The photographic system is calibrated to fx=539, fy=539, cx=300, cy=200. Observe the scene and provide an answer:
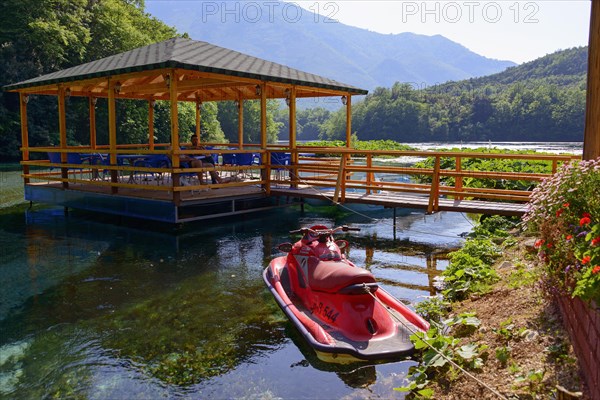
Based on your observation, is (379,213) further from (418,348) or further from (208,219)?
(418,348)

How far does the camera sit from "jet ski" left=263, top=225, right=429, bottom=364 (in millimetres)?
5098

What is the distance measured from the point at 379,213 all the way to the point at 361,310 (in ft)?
29.5

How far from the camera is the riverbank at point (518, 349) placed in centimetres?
393

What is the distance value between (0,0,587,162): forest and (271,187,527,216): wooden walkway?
2571cm

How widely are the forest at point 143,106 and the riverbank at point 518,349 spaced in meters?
33.2

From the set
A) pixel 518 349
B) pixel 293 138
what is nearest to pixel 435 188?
pixel 293 138

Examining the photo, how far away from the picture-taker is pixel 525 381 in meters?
4.04

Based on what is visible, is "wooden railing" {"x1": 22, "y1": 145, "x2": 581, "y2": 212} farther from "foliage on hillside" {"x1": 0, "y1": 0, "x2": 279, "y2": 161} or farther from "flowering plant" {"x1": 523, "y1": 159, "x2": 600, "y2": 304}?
"foliage on hillside" {"x1": 0, "y1": 0, "x2": 279, "y2": 161}

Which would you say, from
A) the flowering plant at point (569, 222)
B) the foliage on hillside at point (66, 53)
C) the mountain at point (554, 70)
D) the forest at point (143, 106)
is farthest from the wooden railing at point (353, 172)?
the mountain at point (554, 70)

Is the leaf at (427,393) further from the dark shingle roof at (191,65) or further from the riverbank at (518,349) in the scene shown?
the dark shingle roof at (191,65)

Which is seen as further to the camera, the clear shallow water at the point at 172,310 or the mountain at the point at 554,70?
the mountain at the point at 554,70

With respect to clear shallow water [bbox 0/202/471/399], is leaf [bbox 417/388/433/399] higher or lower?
higher

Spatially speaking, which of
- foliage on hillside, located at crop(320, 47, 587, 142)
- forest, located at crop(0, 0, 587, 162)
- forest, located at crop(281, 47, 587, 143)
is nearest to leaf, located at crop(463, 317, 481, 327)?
forest, located at crop(0, 0, 587, 162)

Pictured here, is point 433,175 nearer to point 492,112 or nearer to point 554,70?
point 492,112
